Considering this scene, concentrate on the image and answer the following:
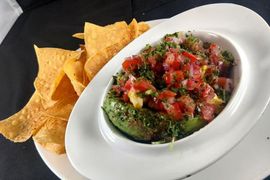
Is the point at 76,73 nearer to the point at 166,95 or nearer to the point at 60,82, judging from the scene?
the point at 60,82

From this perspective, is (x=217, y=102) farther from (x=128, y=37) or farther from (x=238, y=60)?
(x=128, y=37)

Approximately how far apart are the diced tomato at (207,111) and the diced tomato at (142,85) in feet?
0.55

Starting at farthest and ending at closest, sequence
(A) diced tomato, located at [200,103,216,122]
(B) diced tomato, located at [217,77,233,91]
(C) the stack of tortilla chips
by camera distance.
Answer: (C) the stack of tortilla chips
(B) diced tomato, located at [217,77,233,91]
(A) diced tomato, located at [200,103,216,122]

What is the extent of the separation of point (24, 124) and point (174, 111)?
0.63 meters

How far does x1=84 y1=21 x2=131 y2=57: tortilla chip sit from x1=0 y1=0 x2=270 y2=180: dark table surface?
0.38 meters

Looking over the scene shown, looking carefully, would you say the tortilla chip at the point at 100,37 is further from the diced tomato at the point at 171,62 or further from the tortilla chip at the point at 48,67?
the diced tomato at the point at 171,62

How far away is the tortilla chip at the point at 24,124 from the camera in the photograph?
157cm

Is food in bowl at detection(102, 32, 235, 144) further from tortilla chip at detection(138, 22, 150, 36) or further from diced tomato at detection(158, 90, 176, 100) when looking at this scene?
tortilla chip at detection(138, 22, 150, 36)

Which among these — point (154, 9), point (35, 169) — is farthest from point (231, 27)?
point (35, 169)

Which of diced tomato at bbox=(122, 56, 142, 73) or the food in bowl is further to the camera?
diced tomato at bbox=(122, 56, 142, 73)

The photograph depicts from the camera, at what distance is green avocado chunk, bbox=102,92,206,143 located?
1.27 metres

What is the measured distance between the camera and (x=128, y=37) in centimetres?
172

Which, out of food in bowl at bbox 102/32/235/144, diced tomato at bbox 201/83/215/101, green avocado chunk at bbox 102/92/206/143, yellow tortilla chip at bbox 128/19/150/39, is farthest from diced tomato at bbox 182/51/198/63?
yellow tortilla chip at bbox 128/19/150/39

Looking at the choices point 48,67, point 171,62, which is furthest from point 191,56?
point 48,67
